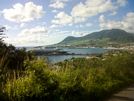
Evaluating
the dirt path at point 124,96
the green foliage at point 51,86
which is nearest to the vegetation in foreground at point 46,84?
the green foliage at point 51,86

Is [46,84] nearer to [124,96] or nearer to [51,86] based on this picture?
[51,86]

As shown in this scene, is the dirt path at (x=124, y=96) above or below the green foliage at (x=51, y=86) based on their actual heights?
below

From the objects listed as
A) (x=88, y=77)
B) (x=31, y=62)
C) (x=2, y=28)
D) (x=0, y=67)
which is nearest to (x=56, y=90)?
(x=31, y=62)

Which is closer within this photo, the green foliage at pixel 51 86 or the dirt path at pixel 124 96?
the green foliage at pixel 51 86

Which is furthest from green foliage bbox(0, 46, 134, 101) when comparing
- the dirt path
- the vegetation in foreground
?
the dirt path

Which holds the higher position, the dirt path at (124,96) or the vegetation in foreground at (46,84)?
the vegetation in foreground at (46,84)

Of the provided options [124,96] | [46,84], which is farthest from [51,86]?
[124,96]

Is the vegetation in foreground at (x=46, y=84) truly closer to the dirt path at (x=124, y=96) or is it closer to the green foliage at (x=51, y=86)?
the green foliage at (x=51, y=86)

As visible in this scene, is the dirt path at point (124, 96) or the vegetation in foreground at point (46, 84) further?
the dirt path at point (124, 96)

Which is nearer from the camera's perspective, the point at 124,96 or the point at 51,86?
the point at 51,86

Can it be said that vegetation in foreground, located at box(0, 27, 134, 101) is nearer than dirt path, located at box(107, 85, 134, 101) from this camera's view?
Yes

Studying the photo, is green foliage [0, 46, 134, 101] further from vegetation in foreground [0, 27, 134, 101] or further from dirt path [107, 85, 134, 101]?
dirt path [107, 85, 134, 101]

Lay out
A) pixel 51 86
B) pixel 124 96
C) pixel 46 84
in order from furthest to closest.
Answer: pixel 124 96 < pixel 51 86 < pixel 46 84

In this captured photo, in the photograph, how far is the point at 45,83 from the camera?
1138 centimetres
